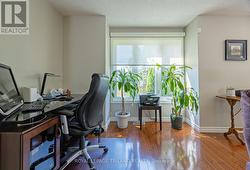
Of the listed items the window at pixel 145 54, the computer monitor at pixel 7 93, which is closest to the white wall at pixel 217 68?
the window at pixel 145 54

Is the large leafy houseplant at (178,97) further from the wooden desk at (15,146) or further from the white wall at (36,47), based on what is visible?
the wooden desk at (15,146)

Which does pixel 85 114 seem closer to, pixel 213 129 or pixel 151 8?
pixel 151 8

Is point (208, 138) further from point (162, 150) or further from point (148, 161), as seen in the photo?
point (148, 161)

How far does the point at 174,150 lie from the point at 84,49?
8.19 feet

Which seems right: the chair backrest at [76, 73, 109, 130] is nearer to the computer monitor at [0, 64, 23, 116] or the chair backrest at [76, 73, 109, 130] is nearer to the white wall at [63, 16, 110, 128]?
the computer monitor at [0, 64, 23, 116]

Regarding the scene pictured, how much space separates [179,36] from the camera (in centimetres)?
432

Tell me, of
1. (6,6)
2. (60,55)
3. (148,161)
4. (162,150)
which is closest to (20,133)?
(148,161)

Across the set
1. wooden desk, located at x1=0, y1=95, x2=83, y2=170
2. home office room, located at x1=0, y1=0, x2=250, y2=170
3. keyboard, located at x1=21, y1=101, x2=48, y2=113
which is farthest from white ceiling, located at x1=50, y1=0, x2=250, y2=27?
wooden desk, located at x1=0, y1=95, x2=83, y2=170

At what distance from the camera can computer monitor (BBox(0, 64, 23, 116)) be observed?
139 cm

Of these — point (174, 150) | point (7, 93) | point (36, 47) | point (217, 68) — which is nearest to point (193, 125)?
point (217, 68)

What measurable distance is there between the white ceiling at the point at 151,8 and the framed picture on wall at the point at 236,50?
1.86 ft

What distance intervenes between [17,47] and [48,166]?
1.46 meters

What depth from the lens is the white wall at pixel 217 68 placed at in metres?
3.51

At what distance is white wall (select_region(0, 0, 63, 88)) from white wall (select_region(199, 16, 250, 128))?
112 inches
